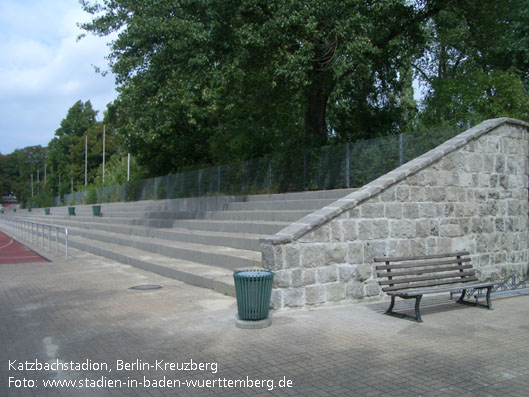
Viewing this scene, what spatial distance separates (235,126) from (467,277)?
58.4ft

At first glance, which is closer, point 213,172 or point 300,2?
point 300,2

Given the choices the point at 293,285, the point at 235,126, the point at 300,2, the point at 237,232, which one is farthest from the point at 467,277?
the point at 235,126

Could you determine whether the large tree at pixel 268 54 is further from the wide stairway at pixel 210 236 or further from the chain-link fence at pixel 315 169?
the wide stairway at pixel 210 236

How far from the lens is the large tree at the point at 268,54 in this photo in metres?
14.2

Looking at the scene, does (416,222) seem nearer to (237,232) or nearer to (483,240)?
(483,240)

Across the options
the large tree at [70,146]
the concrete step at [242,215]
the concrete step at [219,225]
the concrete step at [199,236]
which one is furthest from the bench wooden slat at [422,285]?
the large tree at [70,146]

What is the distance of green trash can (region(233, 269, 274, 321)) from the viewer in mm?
6547

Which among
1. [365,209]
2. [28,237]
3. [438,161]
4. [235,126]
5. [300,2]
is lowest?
[28,237]

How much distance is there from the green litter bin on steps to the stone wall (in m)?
0.82

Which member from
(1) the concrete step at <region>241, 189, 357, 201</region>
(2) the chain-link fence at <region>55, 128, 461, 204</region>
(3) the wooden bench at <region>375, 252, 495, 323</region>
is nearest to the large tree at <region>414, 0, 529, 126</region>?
(2) the chain-link fence at <region>55, 128, 461, 204</region>

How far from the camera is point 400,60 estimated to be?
2084cm

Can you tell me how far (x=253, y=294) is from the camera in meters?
6.55

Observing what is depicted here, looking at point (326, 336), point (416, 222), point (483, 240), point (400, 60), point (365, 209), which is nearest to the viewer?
point (326, 336)

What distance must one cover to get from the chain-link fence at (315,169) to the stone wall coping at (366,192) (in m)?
2.61
